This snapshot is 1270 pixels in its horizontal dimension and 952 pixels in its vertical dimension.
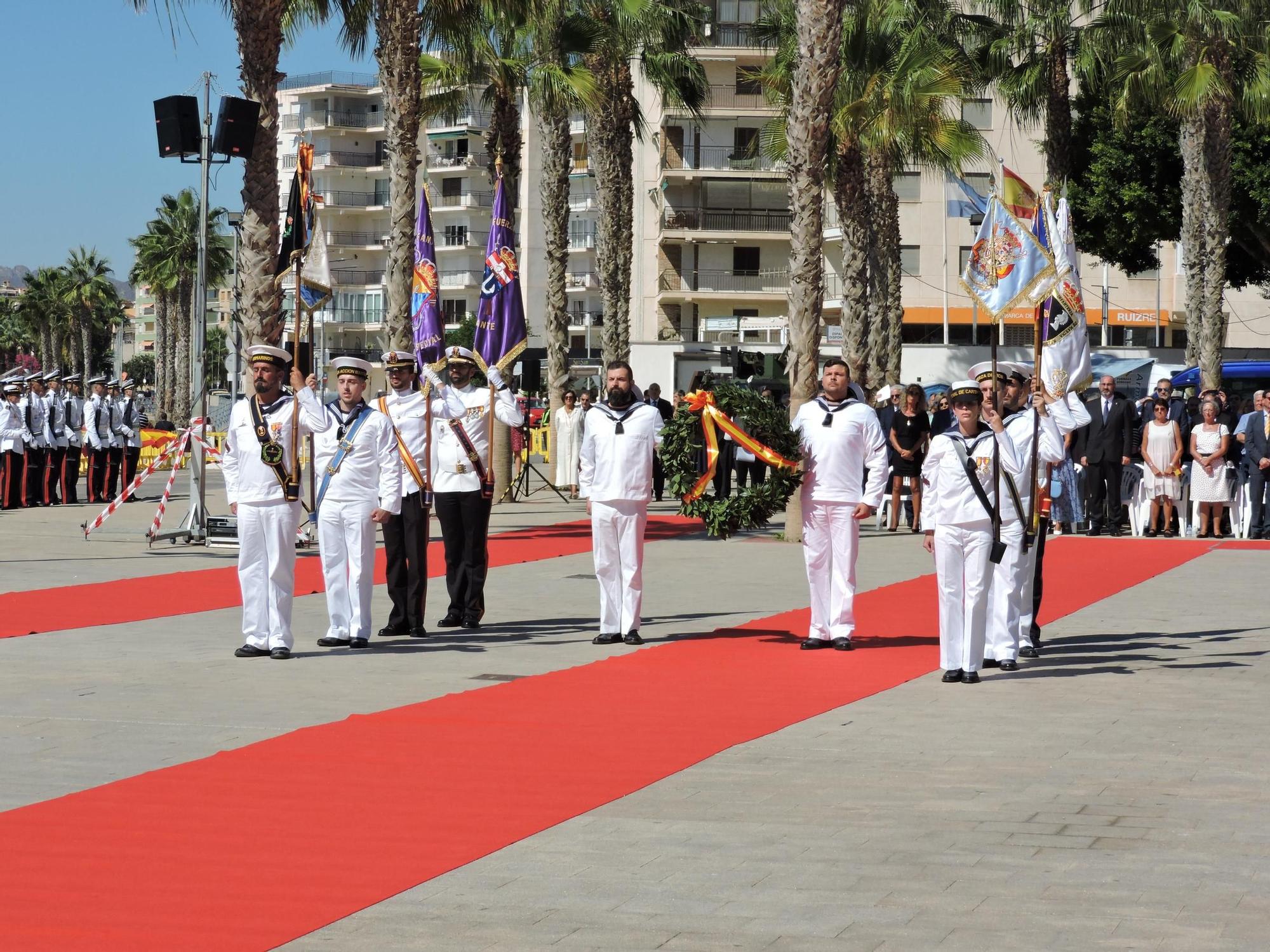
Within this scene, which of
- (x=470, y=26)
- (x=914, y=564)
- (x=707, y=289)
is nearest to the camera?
(x=914, y=564)

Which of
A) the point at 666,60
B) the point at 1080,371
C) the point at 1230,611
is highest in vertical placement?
the point at 666,60

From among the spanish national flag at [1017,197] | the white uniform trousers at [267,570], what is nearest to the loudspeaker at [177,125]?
the white uniform trousers at [267,570]

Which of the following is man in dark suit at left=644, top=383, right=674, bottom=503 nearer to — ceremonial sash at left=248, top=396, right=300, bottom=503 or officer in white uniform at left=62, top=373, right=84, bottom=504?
officer in white uniform at left=62, top=373, right=84, bottom=504

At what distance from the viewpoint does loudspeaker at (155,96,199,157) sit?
19.9 metres

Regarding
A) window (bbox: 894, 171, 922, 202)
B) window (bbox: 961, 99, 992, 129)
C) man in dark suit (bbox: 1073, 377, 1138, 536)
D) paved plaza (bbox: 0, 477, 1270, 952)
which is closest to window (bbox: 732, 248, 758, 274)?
window (bbox: 894, 171, 922, 202)

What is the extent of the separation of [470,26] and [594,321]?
6714cm

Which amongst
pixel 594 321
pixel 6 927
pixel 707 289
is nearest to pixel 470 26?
pixel 6 927

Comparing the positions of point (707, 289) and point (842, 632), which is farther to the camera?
point (707, 289)

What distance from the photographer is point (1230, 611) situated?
49.6 ft

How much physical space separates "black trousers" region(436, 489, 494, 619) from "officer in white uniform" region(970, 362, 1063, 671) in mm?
4134

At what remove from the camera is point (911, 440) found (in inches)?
944

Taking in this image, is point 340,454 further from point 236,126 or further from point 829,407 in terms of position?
point 236,126

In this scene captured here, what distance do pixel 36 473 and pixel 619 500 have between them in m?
18.8

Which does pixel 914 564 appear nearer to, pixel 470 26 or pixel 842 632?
pixel 842 632
